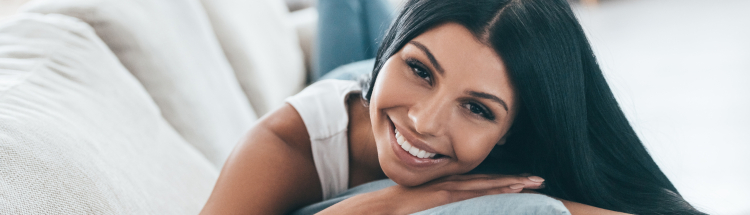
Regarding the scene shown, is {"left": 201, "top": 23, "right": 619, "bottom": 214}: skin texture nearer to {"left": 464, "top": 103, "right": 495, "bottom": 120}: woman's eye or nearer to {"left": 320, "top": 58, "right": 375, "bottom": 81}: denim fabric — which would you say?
{"left": 464, "top": 103, "right": 495, "bottom": 120}: woman's eye

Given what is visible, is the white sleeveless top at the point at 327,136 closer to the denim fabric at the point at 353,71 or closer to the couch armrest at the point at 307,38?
the denim fabric at the point at 353,71

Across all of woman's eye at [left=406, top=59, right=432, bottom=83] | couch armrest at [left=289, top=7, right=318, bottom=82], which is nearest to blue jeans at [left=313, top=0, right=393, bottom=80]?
couch armrest at [left=289, top=7, right=318, bottom=82]

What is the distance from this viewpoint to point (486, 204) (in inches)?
30.9

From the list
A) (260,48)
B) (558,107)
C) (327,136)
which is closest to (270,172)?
(327,136)

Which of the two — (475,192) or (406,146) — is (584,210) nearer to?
(475,192)

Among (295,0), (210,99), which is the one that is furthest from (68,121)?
(295,0)

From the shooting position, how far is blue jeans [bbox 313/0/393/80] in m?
2.04

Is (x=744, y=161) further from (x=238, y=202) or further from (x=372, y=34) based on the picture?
(x=238, y=202)

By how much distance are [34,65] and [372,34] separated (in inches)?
53.4

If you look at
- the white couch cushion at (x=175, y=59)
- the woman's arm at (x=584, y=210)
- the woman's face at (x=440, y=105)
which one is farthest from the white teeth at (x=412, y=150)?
the white couch cushion at (x=175, y=59)

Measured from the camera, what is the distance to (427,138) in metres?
0.94

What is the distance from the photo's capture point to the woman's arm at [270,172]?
1.07m

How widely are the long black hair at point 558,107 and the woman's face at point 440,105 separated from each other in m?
0.03

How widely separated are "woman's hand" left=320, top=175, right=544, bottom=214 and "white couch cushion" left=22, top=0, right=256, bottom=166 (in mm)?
578
